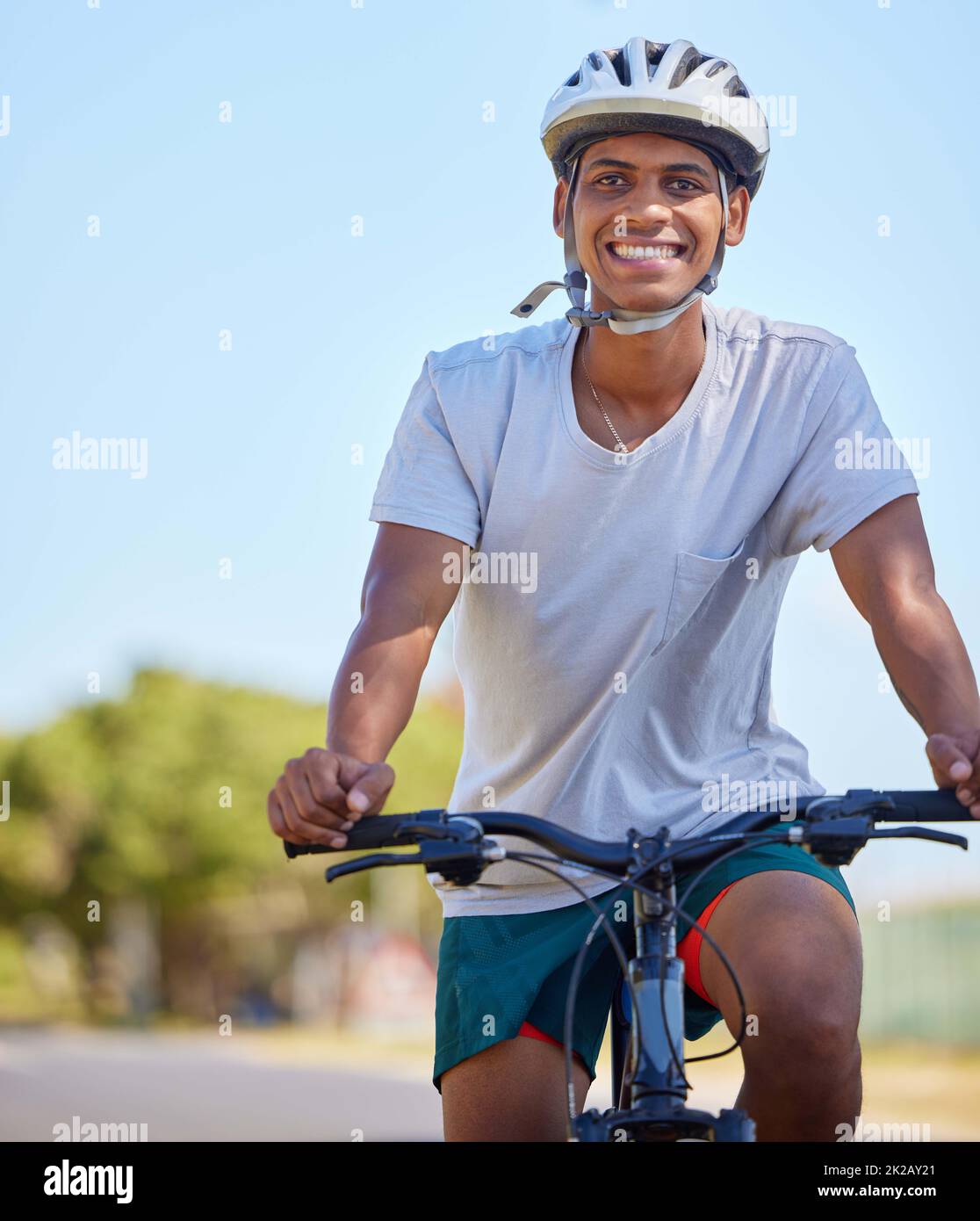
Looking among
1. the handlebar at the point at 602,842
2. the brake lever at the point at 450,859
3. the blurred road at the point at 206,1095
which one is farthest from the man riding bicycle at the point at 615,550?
the blurred road at the point at 206,1095

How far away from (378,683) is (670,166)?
55.2 inches

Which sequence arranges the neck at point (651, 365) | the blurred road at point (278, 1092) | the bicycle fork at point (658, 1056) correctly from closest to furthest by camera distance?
1. the bicycle fork at point (658, 1056)
2. the neck at point (651, 365)
3. the blurred road at point (278, 1092)

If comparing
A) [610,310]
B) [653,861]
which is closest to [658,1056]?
[653,861]

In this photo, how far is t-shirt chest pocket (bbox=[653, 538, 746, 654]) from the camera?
3.85m

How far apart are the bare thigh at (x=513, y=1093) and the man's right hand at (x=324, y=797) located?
0.97 meters

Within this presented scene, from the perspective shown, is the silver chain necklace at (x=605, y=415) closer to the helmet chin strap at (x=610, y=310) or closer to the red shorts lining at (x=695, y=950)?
the helmet chin strap at (x=610, y=310)

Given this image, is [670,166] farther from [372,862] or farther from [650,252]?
[372,862]

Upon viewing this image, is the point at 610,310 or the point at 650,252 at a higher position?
the point at 650,252

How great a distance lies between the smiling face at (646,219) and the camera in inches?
156

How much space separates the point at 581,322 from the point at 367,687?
39.6 inches

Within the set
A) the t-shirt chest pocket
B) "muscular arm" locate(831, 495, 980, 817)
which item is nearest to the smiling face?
the t-shirt chest pocket

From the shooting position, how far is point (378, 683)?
3639 mm
